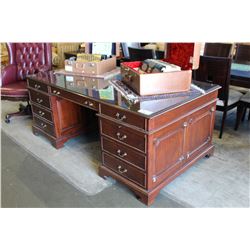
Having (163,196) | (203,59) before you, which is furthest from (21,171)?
(203,59)

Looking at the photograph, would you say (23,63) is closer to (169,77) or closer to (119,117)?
(119,117)

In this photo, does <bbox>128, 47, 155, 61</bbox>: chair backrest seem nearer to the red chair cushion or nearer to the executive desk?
the executive desk

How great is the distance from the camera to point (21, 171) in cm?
230

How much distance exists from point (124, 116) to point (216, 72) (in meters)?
1.25

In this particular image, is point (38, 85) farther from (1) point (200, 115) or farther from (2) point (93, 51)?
(1) point (200, 115)

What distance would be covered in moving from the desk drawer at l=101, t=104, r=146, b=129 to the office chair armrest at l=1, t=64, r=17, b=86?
6.15 feet

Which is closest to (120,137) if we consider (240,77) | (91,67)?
(91,67)

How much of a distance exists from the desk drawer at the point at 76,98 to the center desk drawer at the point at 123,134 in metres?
0.13

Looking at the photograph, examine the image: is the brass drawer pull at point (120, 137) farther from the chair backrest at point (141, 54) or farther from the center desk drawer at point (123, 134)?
the chair backrest at point (141, 54)

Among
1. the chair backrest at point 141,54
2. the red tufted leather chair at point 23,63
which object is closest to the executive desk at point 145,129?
the chair backrest at point 141,54

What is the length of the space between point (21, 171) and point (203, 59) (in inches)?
77.0

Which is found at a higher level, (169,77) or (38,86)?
(169,77)

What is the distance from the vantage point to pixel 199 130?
2.11 m

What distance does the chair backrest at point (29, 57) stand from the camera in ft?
10.5
